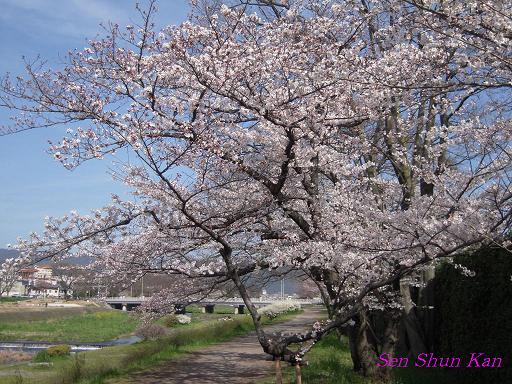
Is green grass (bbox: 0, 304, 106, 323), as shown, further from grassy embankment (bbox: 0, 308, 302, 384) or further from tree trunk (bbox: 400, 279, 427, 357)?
tree trunk (bbox: 400, 279, 427, 357)

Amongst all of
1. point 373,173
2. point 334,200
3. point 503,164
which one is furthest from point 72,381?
point 503,164

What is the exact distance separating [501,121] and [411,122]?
2494 mm

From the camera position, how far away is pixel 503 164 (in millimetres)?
6051

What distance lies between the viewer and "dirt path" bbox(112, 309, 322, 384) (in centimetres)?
1009

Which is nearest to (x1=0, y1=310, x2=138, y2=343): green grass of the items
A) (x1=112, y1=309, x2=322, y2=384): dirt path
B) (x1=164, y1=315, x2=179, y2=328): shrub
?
(x1=164, y1=315, x2=179, y2=328): shrub

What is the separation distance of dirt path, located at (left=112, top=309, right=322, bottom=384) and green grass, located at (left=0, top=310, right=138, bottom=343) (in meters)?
17.3

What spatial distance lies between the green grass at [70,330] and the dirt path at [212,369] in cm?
1729

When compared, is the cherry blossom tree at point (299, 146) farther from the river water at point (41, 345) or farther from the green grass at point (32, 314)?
the green grass at point (32, 314)

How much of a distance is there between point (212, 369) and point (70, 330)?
29619 mm

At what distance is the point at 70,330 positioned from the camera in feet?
123

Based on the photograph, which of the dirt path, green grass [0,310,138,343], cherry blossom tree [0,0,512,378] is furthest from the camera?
green grass [0,310,138,343]

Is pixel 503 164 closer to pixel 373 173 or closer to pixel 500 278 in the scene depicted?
pixel 500 278

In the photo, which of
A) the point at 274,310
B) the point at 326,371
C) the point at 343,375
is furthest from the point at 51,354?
the point at 343,375

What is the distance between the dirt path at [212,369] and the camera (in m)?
10.1
